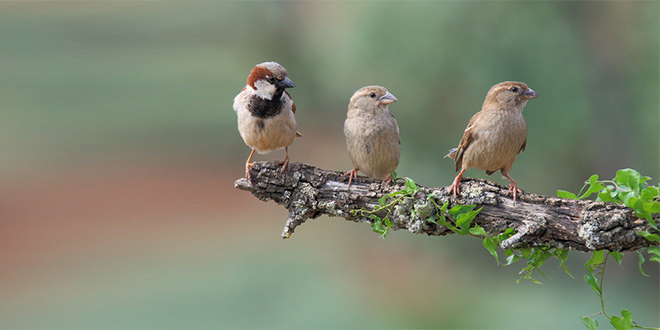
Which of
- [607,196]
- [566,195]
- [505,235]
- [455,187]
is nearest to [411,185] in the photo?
[455,187]

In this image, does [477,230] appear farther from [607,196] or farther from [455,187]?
[607,196]

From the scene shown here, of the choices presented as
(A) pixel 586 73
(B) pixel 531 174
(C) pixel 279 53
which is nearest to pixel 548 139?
(B) pixel 531 174

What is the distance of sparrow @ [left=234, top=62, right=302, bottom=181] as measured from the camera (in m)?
2.20

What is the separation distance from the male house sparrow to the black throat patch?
2.97 ft

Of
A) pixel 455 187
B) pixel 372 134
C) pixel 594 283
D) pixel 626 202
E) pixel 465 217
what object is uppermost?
pixel 372 134

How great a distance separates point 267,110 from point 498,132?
1086mm

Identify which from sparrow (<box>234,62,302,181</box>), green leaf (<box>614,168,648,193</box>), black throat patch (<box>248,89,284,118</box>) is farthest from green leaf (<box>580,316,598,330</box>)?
black throat patch (<box>248,89,284,118</box>)

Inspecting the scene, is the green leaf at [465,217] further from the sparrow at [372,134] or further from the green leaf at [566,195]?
the sparrow at [372,134]

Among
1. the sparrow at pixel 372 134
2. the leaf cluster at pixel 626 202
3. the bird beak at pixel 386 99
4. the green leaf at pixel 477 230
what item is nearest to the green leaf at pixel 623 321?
the leaf cluster at pixel 626 202

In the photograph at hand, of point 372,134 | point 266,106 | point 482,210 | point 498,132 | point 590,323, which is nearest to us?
point 590,323

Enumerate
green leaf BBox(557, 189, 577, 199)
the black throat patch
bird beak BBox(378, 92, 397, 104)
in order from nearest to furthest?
green leaf BBox(557, 189, 577, 199)
the black throat patch
bird beak BBox(378, 92, 397, 104)

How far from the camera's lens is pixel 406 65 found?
456cm

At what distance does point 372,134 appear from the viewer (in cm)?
237

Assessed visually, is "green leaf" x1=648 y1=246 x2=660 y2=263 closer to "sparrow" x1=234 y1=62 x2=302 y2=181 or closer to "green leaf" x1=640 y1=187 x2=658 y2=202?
"green leaf" x1=640 y1=187 x2=658 y2=202
